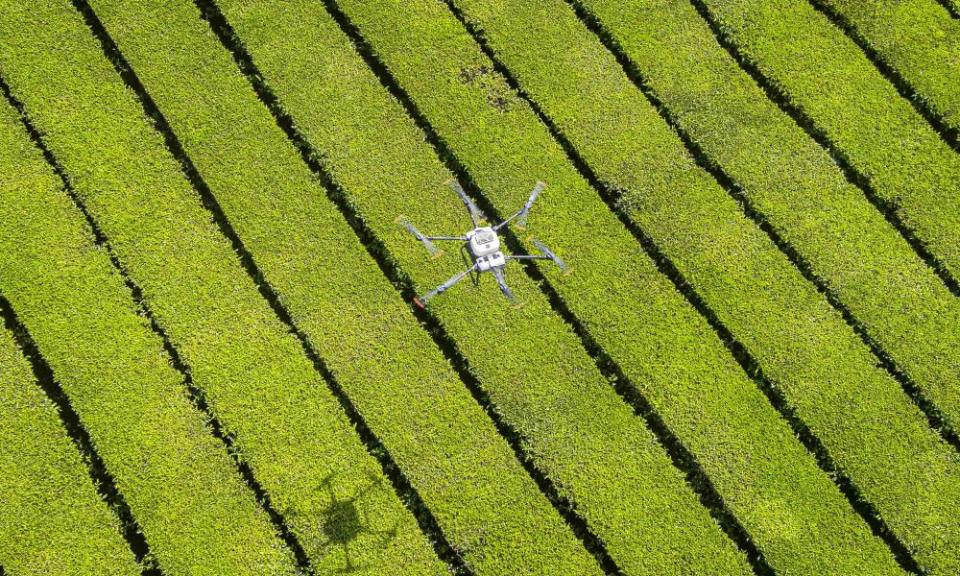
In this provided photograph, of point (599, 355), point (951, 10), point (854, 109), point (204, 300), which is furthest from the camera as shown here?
point (951, 10)

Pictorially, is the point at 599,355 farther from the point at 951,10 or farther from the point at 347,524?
the point at 951,10

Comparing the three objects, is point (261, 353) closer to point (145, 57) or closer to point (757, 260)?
point (145, 57)

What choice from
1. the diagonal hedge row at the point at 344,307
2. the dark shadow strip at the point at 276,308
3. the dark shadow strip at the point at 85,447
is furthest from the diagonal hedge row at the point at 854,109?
the dark shadow strip at the point at 85,447

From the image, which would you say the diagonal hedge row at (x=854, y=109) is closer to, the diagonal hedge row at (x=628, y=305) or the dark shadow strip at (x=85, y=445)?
the diagonal hedge row at (x=628, y=305)

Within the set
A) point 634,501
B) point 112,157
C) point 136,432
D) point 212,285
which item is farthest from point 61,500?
point 634,501

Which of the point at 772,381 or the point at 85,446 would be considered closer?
the point at 85,446

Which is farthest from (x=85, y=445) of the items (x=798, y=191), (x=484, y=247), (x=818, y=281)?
(x=798, y=191)
